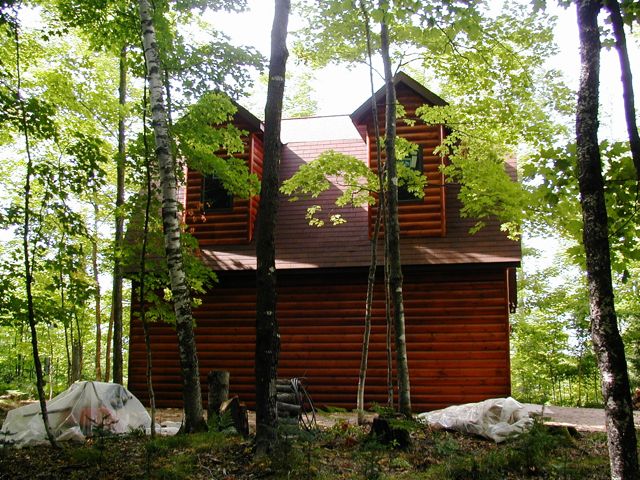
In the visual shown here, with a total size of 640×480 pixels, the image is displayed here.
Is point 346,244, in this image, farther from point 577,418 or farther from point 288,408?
point 577,418

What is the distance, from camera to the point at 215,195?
13.3 meters

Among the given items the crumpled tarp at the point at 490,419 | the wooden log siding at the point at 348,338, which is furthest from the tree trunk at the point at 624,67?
the wooden log siding at the point at 348,338

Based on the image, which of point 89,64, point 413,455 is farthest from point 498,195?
point 89,64

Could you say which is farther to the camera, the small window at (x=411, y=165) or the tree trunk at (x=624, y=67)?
the small window at (x=411, y=165)

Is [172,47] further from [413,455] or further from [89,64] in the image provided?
[413,455]

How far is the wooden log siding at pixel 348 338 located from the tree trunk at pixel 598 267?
7499 mm

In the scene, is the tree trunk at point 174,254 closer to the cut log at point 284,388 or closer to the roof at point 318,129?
the cut log at point 284,388

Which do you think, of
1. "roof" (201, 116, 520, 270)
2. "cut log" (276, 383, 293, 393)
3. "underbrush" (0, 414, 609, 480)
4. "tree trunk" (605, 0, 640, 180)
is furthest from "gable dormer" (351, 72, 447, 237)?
"tree trunk" (605, 0, 640, 180)

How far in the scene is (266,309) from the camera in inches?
227

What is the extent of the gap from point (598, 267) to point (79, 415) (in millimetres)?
7591

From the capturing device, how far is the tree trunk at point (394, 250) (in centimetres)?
829

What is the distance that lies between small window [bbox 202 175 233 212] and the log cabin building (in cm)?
2

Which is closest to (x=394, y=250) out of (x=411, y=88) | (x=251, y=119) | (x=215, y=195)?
(x=411, y=88)

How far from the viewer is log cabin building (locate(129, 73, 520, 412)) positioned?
11.4 metres
